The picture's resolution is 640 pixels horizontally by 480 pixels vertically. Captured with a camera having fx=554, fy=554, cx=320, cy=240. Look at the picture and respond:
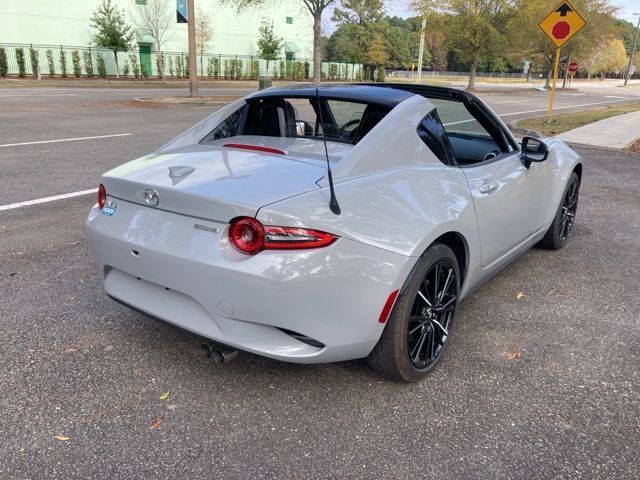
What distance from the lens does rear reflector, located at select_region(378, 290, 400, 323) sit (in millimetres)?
2482

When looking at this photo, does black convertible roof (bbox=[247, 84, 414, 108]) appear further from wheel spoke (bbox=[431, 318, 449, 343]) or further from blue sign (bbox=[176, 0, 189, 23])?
blue sign (bbox=[176, 0, 189, 23])

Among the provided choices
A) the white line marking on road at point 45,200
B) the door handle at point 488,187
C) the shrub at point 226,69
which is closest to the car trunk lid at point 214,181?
the door handle at point 488,187

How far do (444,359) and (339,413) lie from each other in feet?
2.67

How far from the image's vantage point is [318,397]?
272 centimetres

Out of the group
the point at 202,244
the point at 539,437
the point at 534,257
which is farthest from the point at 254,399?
the point at 534,257

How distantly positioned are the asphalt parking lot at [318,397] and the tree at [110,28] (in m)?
38.3

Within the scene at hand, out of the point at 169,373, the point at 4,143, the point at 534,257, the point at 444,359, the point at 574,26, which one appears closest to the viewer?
the point at 169,373

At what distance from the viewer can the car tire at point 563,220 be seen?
4746 millimetres

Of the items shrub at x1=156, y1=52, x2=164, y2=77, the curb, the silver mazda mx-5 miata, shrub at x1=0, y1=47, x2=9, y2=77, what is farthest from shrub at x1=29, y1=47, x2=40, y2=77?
the silver mazda mx-5 miata

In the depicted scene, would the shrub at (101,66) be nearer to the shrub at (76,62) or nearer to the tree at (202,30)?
the shrub at (76,62)

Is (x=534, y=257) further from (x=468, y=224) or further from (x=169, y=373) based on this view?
(x=169, y=373)

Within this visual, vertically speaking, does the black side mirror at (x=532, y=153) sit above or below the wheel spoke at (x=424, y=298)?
above

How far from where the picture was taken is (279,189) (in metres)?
2.42

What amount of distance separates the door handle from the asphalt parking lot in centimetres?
87
